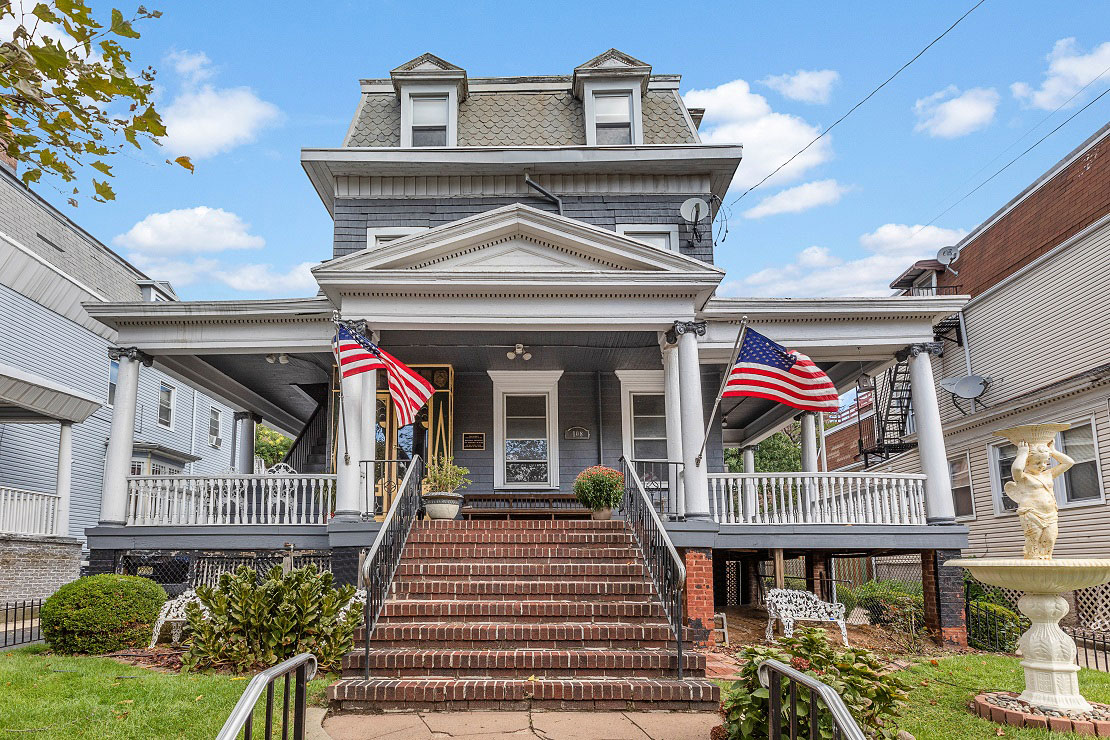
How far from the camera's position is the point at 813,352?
12.9 meters

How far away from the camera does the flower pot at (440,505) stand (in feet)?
38.3

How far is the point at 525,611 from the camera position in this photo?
28.7 feet

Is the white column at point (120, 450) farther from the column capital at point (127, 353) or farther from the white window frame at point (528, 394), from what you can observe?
the white window frame at point (528, 394)

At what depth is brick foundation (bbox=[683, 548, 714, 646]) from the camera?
10234 mm

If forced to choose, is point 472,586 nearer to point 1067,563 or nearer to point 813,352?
point 1067,563

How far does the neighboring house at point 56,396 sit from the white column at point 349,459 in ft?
14.5

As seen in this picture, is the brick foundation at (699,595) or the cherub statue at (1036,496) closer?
the cherub statue at (1036,496)

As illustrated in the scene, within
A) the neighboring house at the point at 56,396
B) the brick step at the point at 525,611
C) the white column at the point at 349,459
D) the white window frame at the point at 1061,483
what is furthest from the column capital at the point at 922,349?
the neighboring house at the point at 56,396

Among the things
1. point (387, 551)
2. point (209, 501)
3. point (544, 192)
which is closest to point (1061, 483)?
point (544, 192)

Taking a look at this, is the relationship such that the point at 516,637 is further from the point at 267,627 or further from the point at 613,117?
the point at 613,117

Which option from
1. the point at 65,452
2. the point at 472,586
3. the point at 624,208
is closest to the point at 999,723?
the point at 472,586

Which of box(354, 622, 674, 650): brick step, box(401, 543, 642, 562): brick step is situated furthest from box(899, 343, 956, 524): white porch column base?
box(354, 622, 674, 650): brick step

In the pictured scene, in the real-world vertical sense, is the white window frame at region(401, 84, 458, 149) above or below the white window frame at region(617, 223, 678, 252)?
above

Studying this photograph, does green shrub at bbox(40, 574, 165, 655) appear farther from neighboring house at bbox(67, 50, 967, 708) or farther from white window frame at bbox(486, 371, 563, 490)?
white window frame at bbox(486, 371, 563, 490)
